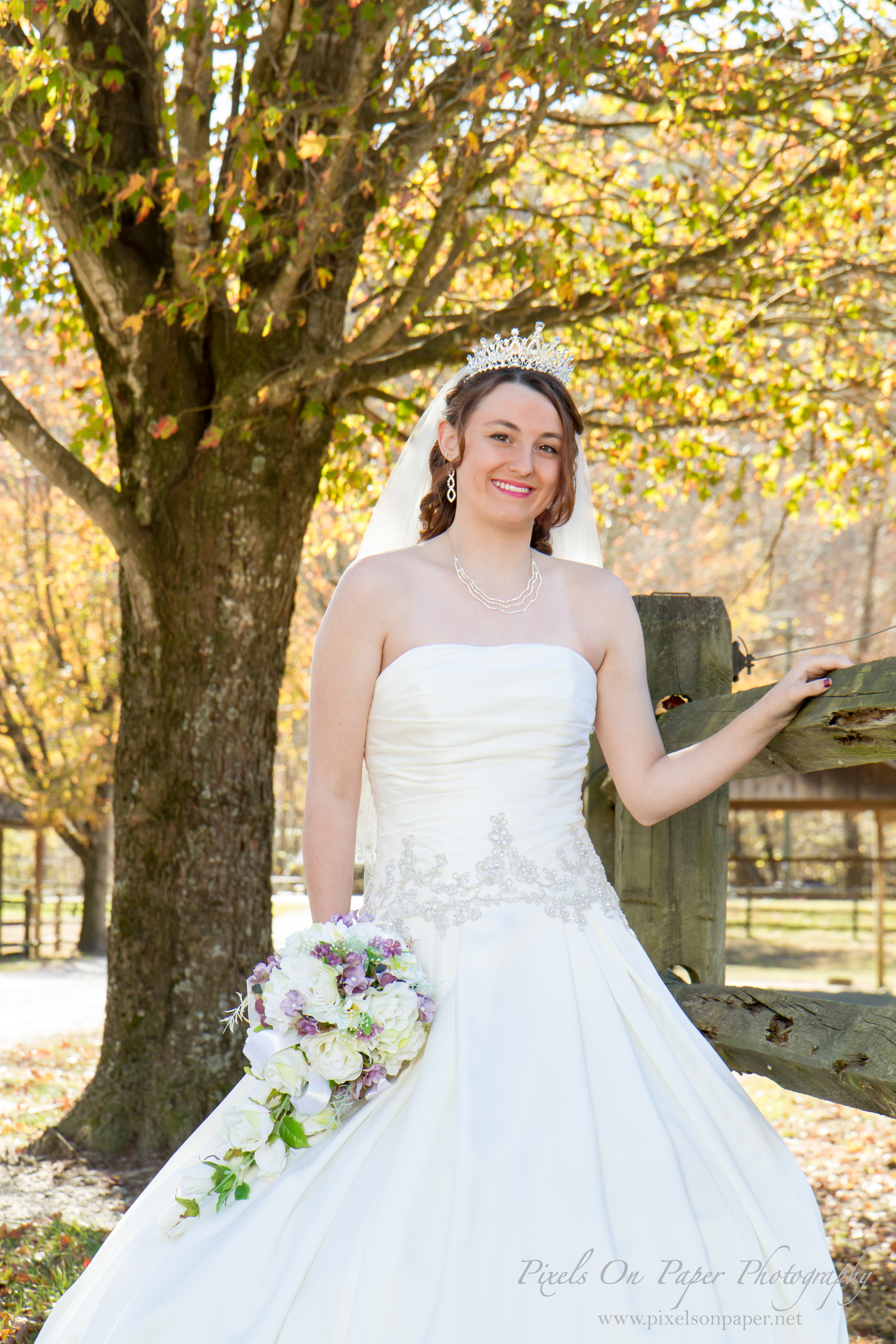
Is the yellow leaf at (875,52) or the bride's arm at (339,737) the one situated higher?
the yellow leaf at (875,52)

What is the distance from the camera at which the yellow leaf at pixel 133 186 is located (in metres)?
4.84

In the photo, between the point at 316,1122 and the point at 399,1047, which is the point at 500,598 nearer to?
the point at 399,1047

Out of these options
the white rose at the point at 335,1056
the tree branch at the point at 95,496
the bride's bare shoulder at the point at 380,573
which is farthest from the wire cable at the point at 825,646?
the tree branch at the point at 95,496

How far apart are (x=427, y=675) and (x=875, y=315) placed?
21.0ft

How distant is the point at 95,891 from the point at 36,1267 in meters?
17.2

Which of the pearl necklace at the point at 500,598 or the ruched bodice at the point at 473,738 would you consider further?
the pearl necklace at the point at 500,598

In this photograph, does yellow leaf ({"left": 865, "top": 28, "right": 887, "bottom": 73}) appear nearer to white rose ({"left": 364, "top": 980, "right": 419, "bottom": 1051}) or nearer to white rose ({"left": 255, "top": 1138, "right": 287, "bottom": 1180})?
white rose ({"left": 364, "top": 980, "right": 419, "bottom": 1051})

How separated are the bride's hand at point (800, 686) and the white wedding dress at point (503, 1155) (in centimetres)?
51

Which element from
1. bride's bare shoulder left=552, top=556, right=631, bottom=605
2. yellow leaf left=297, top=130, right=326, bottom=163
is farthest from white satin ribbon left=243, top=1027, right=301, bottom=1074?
yellow leaf left=297, top=130, right=326, bottom=163

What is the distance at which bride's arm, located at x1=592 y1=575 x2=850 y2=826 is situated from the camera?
2553 mm

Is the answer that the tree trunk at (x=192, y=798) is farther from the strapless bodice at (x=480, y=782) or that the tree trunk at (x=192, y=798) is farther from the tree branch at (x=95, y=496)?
the strapless bodice at (x=480, y=782)

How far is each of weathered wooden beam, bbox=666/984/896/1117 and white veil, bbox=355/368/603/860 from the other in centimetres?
113

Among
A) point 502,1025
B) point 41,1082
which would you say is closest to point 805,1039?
point 502,1025

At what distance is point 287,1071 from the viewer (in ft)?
7.30
